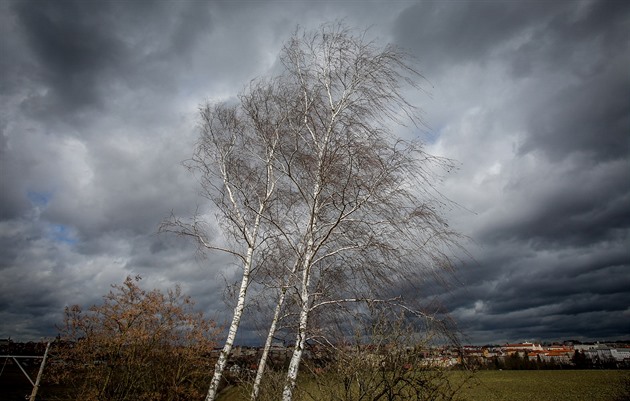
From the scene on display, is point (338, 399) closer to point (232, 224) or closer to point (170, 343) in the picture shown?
point (232, 224)

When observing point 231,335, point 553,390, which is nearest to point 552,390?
point 553,390

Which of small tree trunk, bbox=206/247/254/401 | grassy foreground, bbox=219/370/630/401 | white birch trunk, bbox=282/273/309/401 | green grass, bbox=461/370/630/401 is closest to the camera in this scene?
white birch trunk, bbox=282/273/309/401

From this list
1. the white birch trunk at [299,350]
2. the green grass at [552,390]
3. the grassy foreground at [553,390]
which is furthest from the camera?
the green grass at [552,390]

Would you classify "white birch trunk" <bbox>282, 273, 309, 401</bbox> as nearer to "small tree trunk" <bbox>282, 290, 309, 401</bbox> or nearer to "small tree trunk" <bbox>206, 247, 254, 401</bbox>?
"small tree trunk" <bbox>282, 290, 309, 401</bbox>

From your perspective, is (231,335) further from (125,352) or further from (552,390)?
(552,390)

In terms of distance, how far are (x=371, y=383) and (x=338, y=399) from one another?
0.53 m

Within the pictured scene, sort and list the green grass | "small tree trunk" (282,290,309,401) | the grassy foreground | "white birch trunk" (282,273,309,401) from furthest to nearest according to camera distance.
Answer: the green grass, the grassy foreground, "white birch trunk" (282,273,309,401), "small tree trunk" (282,290,309,401)

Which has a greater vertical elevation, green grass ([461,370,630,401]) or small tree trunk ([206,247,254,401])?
small tree trunk ([206,247,254,401])

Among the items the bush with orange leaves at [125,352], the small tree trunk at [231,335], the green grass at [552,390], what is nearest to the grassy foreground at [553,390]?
the green grass at [552,390]

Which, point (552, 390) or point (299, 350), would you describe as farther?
point (552, 390)

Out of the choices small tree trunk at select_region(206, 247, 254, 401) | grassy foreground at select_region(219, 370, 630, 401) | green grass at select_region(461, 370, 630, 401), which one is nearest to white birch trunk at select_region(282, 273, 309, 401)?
small tree trunk at select_region(206, 247, 254, 401)

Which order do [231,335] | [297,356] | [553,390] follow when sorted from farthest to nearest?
[553,390], [231,335], [297,356]

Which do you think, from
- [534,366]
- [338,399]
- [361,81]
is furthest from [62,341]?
[534,366]

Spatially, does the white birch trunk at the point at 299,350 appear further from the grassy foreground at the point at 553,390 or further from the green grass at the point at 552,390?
the green grass at the point at 552,390
